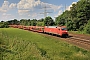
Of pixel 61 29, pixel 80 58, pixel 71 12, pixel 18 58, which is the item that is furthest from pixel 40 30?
pixel 18 58

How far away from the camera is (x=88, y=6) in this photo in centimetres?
6519

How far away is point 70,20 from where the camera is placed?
74438 mm

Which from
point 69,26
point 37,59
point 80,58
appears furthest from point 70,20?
point 37,59

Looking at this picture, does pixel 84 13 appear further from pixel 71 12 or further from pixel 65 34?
pixel 65 34

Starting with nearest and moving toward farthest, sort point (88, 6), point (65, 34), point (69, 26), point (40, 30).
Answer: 1. point (65, 34)
2. point (40, 30)
3. point (88, 6)
4. point (69, 26)

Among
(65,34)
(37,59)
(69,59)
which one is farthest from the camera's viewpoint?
(65,34)

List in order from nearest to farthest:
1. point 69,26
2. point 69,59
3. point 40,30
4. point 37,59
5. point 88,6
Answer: point 37,59 < point 69,59 < point 40,30 < point 88,6 < point 69,26

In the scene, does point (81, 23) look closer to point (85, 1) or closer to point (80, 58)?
point (85, 1)

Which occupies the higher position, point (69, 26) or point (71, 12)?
point (71, 12)

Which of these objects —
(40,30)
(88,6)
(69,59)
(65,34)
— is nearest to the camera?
(69,59)

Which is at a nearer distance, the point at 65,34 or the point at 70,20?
the point at 65,34

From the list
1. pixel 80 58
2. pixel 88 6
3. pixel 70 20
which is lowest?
pixel 80 58

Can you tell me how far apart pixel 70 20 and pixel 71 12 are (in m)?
4.05

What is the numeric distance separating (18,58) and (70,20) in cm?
6248
